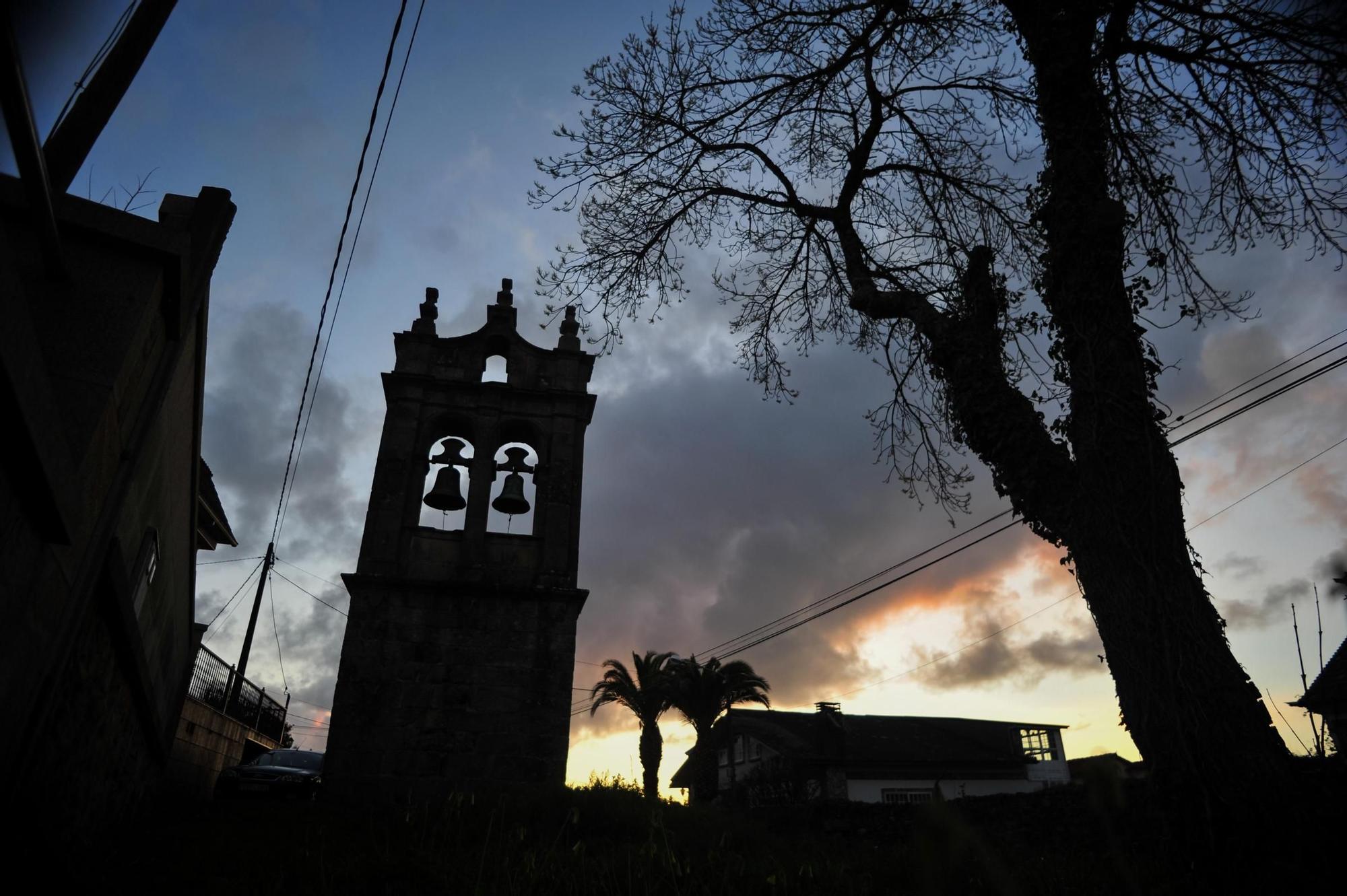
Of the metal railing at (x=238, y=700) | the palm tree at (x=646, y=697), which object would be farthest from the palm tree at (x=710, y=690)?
the metal railing at (x=238, y=700)

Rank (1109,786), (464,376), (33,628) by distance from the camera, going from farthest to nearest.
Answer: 1. (464,376)
2. (33,628)
3. (1109,786)

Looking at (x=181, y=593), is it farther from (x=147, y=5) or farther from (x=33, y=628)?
(x=147, y=5)

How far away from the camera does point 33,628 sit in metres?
4.50

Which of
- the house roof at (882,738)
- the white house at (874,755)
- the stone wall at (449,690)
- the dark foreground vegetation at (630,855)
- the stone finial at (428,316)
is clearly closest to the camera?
the dark foreground vegetation at (630,855)

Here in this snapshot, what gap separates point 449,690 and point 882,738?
31.3 m

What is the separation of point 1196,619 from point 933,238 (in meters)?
6.03

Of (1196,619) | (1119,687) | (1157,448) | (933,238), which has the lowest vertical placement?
(1119,687)

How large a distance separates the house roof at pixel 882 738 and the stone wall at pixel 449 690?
68.3 feet

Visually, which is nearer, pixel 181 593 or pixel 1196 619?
pixel 1196 619

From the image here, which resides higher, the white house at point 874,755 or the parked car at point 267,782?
the white house at point 874,755

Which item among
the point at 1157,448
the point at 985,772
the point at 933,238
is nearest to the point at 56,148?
the point at 1157,448

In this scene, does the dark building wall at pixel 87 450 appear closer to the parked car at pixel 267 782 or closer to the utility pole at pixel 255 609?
the parked car at pixel 267 782

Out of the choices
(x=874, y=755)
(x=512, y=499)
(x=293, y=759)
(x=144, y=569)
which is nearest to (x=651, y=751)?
(x=874, y=755)

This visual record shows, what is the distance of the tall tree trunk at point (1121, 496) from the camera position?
4.48 meters
